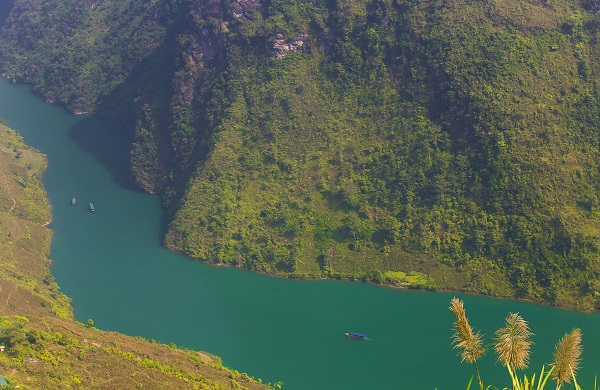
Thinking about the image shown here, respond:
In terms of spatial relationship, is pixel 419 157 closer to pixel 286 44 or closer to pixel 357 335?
pixel 357 335

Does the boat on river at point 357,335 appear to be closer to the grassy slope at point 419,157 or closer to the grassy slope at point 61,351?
the grassy slope at point 419,157

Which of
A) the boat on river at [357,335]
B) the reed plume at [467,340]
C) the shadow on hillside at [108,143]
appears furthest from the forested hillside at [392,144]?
the reed plume at [467,340]

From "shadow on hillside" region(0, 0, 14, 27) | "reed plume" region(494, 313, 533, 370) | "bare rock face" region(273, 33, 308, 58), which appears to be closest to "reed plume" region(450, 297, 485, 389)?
"reed plume" region(494, 313, 533, 370)

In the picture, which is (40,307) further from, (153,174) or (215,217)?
(153,174)

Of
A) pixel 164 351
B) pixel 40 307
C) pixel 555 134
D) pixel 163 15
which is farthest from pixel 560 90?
pixel 163 15

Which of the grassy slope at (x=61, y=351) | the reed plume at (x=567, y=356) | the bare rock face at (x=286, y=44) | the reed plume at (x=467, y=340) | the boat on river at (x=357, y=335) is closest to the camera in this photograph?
the reed plume at (x=567, y=356)
